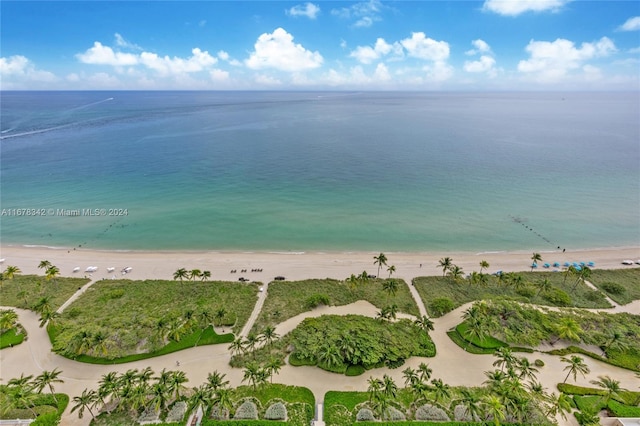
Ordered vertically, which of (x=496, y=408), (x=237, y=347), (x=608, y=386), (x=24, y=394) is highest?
(x=24, y=394)

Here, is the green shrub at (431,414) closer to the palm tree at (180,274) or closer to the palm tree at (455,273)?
the palm tree at (455,273)

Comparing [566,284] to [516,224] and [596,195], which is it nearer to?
[516,224]

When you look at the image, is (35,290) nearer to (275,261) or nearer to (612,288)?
(275,261)

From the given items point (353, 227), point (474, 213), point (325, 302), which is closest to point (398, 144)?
point (474, 213)

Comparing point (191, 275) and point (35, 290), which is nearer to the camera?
point (35, 290)

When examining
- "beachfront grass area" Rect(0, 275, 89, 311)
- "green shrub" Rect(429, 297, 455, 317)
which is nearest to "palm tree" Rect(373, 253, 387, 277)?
"green shrub" Rect(429, 297, 455, 317)

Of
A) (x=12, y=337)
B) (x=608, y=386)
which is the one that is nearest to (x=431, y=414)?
(x=608, y=386)
